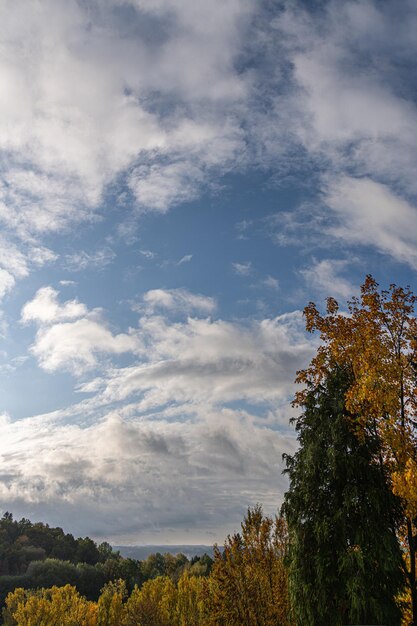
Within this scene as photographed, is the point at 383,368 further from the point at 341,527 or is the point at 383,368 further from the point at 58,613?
the point at 58,613

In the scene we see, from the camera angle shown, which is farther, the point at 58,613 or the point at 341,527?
the point at 58,613

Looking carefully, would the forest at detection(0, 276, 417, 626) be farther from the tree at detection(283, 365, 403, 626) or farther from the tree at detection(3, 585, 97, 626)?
the tree at detection(3, 585, 97, 626)

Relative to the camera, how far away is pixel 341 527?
23172 millimetres

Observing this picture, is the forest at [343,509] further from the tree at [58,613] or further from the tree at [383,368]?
the tree at [58,613]

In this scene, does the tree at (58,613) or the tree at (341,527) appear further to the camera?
the tree at (58,613)

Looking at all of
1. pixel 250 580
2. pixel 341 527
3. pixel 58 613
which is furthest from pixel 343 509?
pixel 58 613

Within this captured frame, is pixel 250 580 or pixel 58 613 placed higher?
pixel 250 580

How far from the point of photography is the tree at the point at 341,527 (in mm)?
21859

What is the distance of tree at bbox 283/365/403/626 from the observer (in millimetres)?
21859

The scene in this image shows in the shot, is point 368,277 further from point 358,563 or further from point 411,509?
point 358,563

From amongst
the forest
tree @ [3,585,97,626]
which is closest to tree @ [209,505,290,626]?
the forest

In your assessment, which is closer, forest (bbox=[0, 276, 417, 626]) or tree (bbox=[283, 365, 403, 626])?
forest (bbox=[0, 276, 417, 626])

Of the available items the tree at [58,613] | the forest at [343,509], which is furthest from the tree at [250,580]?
the tree at [58,613]

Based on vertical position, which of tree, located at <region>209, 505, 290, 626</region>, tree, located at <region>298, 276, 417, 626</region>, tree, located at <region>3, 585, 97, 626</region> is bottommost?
tree, located at <region>3, 585, 97, 626</region>
